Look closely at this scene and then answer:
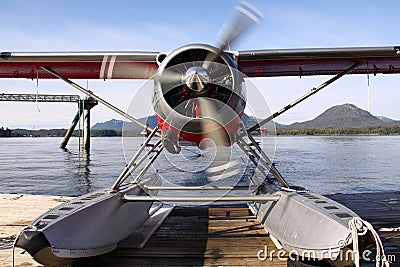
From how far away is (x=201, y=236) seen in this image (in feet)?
18.1

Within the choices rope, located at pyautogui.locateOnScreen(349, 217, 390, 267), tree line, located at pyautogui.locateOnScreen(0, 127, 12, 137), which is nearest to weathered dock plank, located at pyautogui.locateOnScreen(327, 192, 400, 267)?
rope, located at pyautogui.locateOnScreen(349, 217, 390, 267)

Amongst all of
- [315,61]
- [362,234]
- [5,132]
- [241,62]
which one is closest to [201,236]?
[362,234]

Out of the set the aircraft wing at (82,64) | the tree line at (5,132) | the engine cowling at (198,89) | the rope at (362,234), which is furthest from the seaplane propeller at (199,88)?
the tree line at (5,132)

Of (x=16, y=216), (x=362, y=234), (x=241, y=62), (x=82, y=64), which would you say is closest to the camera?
(x=362, y=234)

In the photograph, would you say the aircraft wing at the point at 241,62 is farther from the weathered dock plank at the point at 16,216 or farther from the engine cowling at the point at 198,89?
the weathered dock plank at the point at 16,216

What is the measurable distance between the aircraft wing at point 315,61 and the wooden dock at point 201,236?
260cm

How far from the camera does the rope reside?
11.1 feet

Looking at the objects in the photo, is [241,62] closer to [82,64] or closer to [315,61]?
[315,61]

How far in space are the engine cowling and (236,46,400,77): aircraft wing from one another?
2.39ft

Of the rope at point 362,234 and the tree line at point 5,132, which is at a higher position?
the tree line at point 5,132

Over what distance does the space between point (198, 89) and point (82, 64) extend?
9.22 feet

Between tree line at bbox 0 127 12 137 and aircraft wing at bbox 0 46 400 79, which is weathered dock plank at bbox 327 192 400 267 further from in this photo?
tree line at bbox 0 127 12 137

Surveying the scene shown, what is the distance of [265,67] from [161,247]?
3.64 m

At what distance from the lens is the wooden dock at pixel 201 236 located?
441 centimetres
